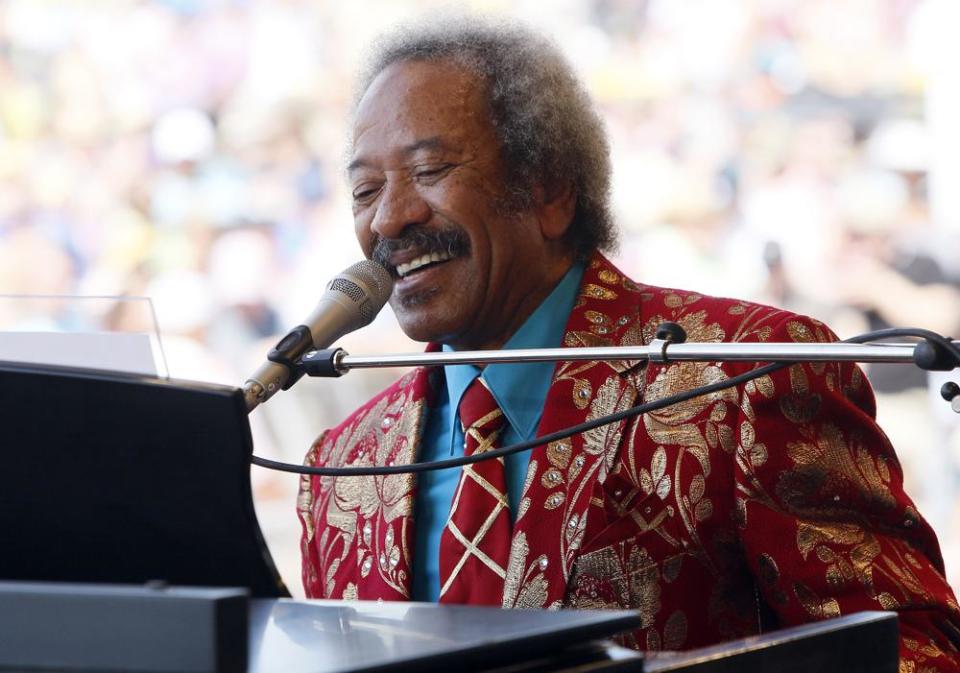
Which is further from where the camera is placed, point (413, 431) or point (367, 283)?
point (413, 431)

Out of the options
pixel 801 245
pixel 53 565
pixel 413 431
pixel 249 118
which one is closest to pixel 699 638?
pixel 413 431

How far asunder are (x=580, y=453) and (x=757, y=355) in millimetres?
697

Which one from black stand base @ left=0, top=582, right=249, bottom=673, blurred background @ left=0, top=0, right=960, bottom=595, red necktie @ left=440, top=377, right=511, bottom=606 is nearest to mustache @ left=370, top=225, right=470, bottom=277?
red necktie @ left=440, top=377, right=511, bottom=606

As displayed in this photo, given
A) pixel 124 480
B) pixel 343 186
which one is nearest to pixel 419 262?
pixel 124 480

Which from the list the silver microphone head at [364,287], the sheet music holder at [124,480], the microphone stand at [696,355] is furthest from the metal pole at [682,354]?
the sheet music holder at [124,480]

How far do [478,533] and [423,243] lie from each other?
0.43m

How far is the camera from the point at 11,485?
0.88 metres

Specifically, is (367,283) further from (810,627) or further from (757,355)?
(810,627)

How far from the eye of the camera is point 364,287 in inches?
60.7

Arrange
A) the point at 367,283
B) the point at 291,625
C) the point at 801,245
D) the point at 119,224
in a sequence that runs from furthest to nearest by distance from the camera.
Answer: the point at 119,224 < the point at 801,245 < the point at 367,283 < the point at 291,625

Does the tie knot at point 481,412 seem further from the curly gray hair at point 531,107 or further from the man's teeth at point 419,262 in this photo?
the curly gray hair at point 531,107

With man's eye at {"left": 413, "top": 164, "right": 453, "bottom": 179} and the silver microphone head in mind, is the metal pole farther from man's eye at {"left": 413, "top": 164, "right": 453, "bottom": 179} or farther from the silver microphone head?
man's eye at {"left": 413, "top": 164, "right": 453, "bottom": 179}

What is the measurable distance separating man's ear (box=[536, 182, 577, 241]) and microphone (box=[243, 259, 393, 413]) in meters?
0.55

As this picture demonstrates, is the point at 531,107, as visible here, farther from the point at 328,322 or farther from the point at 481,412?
the point at 328,322
